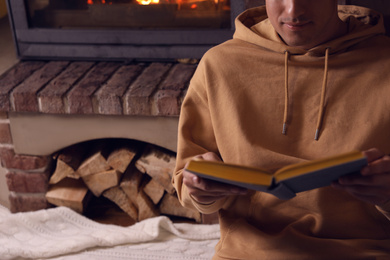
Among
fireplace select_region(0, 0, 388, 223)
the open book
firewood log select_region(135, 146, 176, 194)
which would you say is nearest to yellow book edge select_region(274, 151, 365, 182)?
the open book

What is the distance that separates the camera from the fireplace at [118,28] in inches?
74.5

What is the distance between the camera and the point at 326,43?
1074 mm

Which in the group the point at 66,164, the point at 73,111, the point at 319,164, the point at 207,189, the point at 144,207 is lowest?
the point at 144,207

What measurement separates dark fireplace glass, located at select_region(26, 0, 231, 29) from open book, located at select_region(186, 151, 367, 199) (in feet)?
3.69

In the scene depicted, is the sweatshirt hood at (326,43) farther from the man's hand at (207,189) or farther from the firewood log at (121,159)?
the firewood log at (121,159)

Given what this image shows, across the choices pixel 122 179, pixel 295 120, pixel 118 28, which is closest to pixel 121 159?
pixel 122 179

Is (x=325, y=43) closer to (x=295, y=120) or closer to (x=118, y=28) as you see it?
(x=295, y=120)

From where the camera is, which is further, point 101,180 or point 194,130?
point 101,180

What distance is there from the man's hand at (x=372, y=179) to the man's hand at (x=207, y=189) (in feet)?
0.56

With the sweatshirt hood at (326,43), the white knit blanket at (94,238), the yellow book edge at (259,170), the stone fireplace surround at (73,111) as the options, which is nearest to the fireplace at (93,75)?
the stone fireplace surround at (73,111)

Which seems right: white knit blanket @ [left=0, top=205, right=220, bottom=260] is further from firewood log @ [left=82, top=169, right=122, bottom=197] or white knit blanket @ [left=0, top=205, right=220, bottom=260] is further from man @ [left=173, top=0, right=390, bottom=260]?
man @ [left=173, top=0, right=390, bottom=260]

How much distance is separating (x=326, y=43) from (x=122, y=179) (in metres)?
1.02

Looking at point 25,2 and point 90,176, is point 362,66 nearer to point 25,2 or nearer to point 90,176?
point 90,176

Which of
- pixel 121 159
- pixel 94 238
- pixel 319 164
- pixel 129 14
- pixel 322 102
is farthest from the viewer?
pixel 129 14
